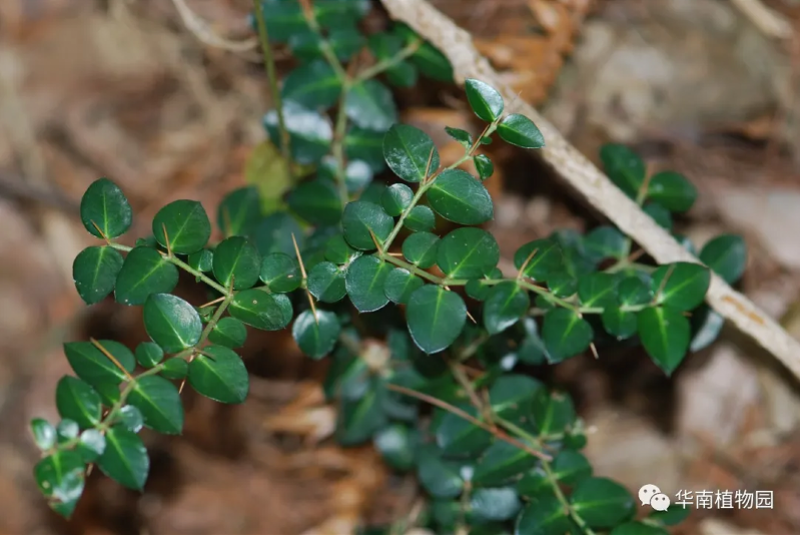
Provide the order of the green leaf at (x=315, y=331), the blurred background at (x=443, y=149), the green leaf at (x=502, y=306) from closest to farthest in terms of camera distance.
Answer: the green leaf at (x=502, y=306)
the green leaf at (x=315, y=331)
the blurred background at (x=443, y=149)

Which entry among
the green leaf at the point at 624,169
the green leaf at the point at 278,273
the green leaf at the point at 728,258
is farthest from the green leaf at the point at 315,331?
the green leaf at the point at 728,258

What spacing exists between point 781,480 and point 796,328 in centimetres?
40

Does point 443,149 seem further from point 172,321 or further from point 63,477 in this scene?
point 63,477

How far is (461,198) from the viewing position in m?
1.09

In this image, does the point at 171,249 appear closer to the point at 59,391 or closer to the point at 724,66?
the point at 59,391

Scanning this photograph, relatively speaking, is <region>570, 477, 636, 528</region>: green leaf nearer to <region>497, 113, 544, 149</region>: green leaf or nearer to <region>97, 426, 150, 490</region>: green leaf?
<region>497, 113, 544, 149</region>: green leaf

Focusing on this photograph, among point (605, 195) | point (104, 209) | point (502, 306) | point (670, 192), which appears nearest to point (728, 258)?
point (670, 192)

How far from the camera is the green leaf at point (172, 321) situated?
108 cm

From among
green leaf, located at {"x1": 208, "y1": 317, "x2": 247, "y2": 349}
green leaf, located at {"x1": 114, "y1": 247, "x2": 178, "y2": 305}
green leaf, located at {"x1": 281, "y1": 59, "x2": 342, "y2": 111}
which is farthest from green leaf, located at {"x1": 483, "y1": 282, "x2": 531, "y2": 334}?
green leaf, located at {"x1": 281, "y1": 59, "x2": 342, "y2": 111}

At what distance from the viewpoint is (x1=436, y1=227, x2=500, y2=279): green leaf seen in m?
1.14

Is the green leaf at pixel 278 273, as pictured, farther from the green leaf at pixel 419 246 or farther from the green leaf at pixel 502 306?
the green leaf at pixel 502 306

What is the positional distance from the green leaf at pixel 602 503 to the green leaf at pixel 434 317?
0.40 m

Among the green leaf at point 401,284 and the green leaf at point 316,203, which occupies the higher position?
the green leaf at point 401,284

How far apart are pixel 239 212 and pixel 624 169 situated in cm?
78
